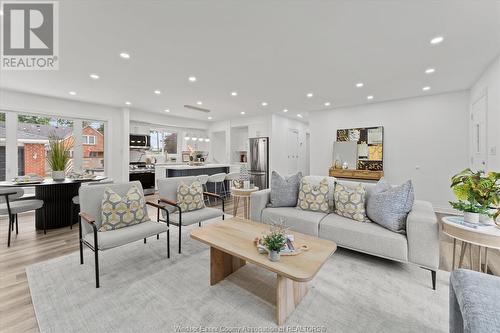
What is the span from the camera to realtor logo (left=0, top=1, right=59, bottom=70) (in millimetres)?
2125

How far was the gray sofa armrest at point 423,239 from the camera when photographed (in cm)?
209

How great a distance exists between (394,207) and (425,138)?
3.99 m

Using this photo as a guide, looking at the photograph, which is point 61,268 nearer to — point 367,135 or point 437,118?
point 367,135

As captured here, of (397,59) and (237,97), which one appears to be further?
(237,97)

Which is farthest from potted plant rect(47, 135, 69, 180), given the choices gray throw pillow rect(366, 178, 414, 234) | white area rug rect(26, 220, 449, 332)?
gray throw pillow rect(366, 178, 414, 234)

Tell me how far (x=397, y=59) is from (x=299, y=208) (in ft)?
8.66

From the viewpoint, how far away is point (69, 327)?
1557 millimetres

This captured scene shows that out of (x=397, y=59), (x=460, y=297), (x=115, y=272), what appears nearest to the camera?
(x=460, y=297)

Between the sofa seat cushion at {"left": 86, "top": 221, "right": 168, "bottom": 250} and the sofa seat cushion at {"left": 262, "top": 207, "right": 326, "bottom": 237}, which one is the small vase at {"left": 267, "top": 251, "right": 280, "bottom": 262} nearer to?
the sofa seat cushion at {"left": 262, "top": 207, "right": 326, "bottom": 237}

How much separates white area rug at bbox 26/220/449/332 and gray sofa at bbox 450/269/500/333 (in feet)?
1.69

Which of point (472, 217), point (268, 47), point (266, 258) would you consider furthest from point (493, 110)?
point (266, 258)

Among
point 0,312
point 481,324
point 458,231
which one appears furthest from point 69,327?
point 458,231

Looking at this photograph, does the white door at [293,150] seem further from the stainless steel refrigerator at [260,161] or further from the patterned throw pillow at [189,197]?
the patterned throw pillow at [189,197]

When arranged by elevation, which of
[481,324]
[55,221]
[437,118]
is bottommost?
[55,221]
